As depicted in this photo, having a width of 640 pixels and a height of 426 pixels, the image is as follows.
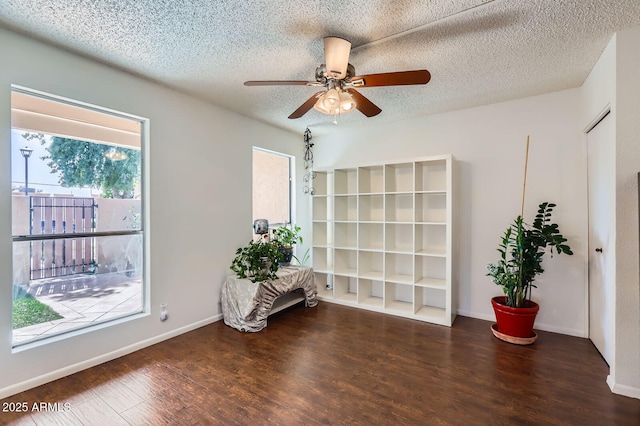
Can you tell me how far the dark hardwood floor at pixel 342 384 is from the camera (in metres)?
1.88

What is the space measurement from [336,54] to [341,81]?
28 centimetres

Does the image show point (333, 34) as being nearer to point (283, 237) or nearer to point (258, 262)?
point (258, 262)

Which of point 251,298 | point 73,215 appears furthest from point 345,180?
point 73,215

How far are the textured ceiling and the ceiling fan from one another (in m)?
0.20

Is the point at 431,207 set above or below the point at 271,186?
below

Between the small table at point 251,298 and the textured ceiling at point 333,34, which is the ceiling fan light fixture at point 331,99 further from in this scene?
the small table at point 251,298

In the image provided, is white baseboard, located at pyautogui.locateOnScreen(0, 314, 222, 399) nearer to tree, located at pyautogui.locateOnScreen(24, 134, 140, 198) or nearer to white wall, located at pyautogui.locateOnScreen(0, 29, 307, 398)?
white wall, located at pyautogui.locateOnScreen(0, 29, 307, 398)

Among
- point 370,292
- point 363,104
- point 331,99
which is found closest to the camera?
point 331,99

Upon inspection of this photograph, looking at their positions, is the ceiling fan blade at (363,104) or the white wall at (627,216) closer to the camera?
the white wall at (627,216)

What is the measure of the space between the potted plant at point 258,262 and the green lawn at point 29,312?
1.66 meters

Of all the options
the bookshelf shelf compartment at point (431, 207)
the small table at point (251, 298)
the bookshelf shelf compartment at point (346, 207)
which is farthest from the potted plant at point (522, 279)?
the small table at point (251, 298)

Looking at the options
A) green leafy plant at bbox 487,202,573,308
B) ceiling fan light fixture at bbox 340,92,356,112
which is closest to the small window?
ceiling fan light fixture at bbox 340,92,356,112

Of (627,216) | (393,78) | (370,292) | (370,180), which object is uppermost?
(393,78)

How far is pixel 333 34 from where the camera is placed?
2117mm
